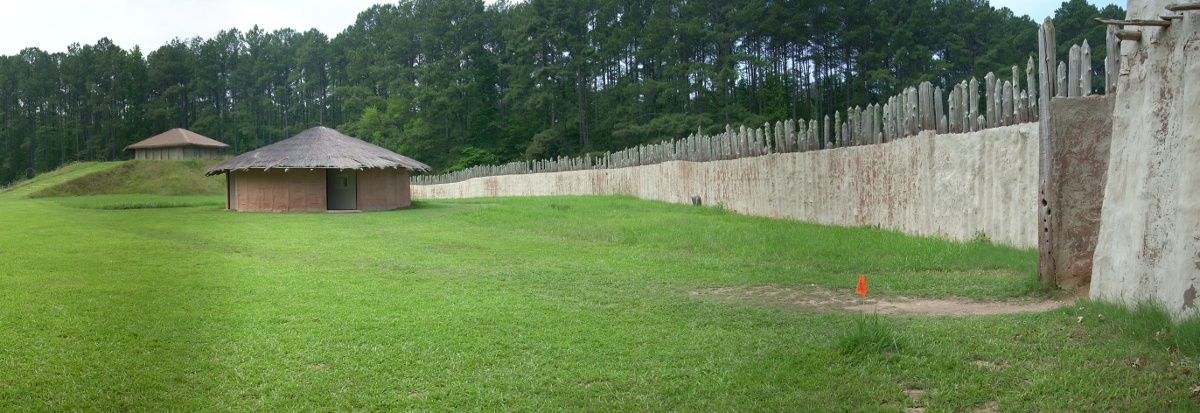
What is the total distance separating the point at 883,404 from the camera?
3.95 metres

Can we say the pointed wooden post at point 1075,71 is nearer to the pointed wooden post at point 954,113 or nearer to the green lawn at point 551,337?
the green lawn at point 551,337

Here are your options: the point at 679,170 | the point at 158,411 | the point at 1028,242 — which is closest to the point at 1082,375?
the point at 158,411

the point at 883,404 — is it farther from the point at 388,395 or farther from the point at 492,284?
the point at 492,284

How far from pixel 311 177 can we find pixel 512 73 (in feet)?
109

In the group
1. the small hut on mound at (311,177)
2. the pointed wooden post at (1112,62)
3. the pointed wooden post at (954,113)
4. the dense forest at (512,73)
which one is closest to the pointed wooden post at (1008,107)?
the pointed wooden post at (954,113)

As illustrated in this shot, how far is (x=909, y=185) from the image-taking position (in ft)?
37.3

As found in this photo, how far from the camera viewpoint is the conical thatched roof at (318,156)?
2500 cm

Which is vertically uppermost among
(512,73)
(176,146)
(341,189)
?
(512,73)

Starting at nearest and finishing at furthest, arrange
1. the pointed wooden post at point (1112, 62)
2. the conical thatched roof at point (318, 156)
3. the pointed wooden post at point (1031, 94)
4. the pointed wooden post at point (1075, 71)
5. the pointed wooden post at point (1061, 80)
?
the pointed wooden post at point (1112, 62), the pointed wooden post at point (1075, 71), the pointed wooden post at point (1061, 80), the pointed wooden post at point (1031, 94), the conical thatched roof at point (318, 156)

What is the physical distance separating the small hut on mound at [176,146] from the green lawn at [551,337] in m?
36.9

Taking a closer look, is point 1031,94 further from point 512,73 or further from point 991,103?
point 512,73

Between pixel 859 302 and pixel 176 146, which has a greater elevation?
pixel 176 146

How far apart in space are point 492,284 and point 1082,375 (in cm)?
544

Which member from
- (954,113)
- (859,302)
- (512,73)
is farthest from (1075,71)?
(512,73)
